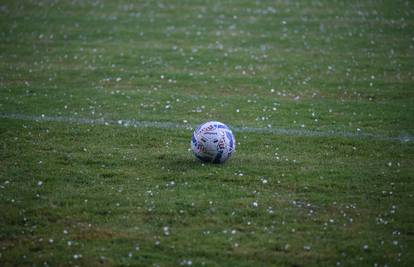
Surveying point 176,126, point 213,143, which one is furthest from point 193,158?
point 176,126

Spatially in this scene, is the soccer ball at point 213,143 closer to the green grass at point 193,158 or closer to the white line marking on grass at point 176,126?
the green grass at point 193,158

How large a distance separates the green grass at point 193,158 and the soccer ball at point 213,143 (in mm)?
334

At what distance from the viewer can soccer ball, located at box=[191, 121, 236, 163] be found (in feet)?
40.8

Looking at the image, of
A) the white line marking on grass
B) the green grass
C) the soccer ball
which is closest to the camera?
the green grass

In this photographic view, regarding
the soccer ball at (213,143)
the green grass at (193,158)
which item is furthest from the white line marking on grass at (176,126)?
the soccer ball at (213,143)

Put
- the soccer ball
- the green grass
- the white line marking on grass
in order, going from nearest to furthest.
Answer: the green grass, the soccer ball, the white line marking on grass

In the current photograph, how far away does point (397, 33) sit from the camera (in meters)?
26.4

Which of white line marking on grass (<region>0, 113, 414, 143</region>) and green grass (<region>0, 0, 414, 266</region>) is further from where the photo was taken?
white line marking on grass (<region>0, 113, 414, 143</region>)

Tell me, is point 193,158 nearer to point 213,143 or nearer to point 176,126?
point 213,143

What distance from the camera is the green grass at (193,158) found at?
379 inches

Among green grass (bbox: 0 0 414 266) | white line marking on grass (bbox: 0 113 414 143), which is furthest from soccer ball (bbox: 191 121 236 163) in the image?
white line marking on grass (bbox: 0 113 414 143)

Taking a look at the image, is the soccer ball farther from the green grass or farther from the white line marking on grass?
the white line marking on grass

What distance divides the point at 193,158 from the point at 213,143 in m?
1.11

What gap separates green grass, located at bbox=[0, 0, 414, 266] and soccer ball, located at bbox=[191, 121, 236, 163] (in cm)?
33
